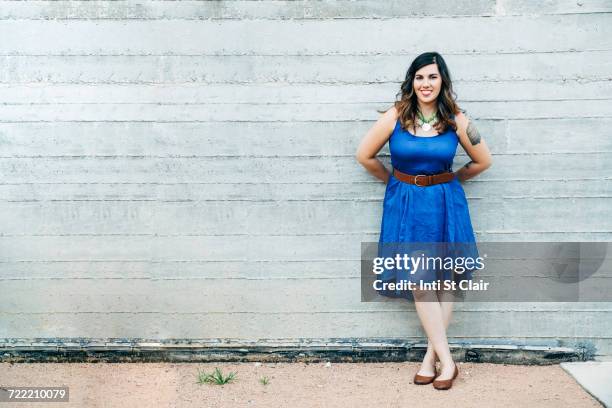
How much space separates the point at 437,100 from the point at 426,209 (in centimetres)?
62

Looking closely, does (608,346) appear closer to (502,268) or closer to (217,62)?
(502,268)

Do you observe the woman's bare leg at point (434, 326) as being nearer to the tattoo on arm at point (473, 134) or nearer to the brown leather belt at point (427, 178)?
the brown leather belt at point (427, 178)

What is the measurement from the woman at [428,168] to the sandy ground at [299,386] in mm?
182

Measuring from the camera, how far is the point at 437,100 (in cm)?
443

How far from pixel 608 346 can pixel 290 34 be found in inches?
107

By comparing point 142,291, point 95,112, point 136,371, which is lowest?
point 136,371

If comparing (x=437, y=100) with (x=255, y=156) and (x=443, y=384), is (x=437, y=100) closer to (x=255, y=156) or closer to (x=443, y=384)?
(x=255, y=156)

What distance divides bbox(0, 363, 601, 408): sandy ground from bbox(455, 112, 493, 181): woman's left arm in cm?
122

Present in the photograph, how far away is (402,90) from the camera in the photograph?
4480 mm

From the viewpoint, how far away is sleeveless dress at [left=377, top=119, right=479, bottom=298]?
441 cm

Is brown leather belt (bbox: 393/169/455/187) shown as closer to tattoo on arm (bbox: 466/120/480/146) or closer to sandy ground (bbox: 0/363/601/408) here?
tattoo on arm (bbox: 466/120/480/146)

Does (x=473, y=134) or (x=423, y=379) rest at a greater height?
(x=473, y=134)

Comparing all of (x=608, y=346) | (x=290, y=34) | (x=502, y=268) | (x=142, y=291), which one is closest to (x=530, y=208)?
(x=502, y=268)

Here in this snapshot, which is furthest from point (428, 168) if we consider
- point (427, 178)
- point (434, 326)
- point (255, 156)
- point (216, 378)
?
point (216, 378)
